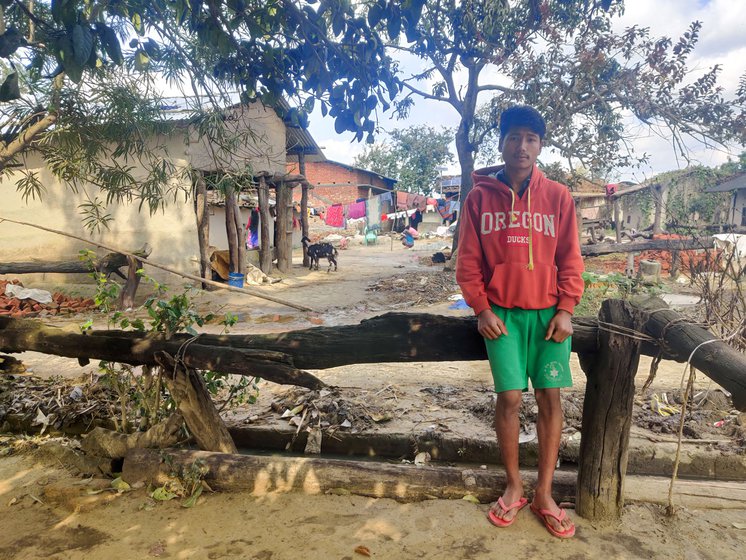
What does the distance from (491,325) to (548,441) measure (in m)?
0.62

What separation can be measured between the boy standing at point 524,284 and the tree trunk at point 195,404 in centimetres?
164

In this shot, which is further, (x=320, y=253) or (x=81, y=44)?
(x=320, y=253)

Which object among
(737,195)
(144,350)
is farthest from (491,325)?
(737,195)

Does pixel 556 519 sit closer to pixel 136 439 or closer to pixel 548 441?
pixel 548 441

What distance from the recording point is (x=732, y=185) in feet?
63.8

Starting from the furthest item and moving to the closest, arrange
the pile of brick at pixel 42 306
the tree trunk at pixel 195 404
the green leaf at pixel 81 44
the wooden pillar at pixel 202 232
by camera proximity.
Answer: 1. the wooden pillar at pixel 202 232
2. the pile of brick at pixel 42 306
3. the tree trunk at pixel 195 404
4. the green leaf at pixel 81 44

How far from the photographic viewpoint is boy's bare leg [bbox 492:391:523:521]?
217 cm

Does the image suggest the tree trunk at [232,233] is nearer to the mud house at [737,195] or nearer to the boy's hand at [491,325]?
the boy's hand at [491,325]

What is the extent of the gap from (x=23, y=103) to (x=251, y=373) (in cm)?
409

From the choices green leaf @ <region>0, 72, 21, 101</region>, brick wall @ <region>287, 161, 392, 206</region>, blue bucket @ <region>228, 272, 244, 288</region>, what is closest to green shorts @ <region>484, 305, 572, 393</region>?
green leaf @ <region>0, 72, 21, 101</region>

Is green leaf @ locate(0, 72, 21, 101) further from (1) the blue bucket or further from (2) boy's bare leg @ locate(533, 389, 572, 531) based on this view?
(1) the blue bucket

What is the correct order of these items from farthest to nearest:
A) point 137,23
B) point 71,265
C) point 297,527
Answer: point 71,265, point 137,23, point 297,527

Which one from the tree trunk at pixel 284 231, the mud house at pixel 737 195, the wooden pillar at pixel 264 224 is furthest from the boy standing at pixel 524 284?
the mud house at pixel 737 195

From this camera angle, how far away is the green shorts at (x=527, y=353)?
2.13 metres
